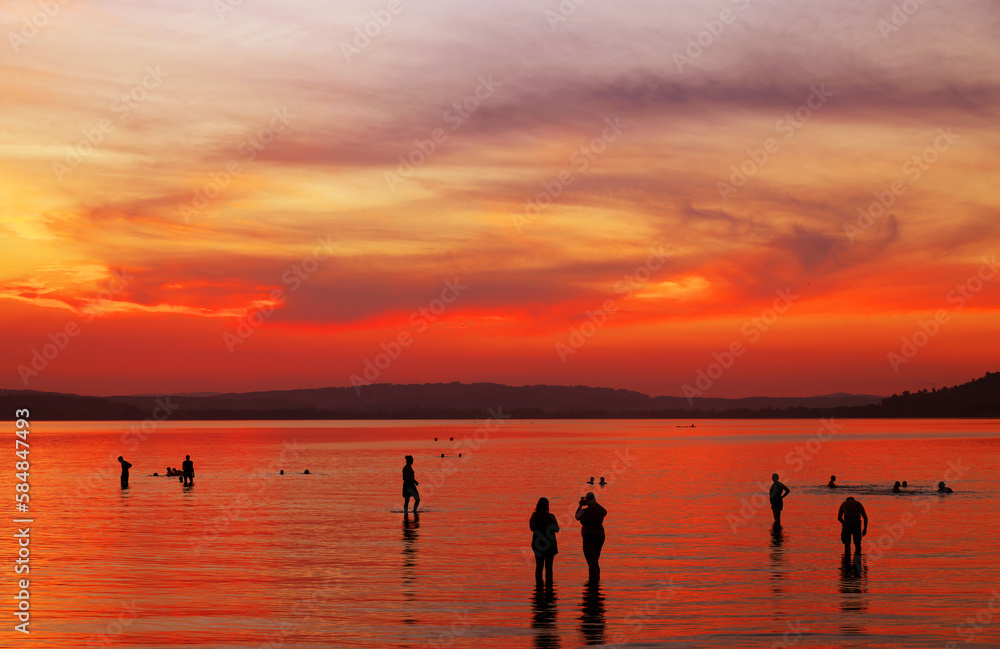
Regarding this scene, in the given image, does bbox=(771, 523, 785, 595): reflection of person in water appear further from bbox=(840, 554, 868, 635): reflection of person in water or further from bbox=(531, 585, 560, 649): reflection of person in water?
bbox=(531, 585, 560, 649): reflection of person in water

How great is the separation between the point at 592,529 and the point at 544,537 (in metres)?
1.28

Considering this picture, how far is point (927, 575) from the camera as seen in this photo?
2612cm

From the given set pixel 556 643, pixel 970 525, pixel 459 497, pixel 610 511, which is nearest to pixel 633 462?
pixel 459 497

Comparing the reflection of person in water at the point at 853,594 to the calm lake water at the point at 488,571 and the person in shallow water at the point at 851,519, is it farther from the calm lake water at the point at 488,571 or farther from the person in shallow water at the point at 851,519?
the person in shallow water at the point at 851,519

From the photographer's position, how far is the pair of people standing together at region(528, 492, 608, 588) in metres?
23.7

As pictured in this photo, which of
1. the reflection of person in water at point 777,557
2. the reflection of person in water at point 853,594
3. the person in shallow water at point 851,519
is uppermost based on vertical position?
the person in shallow water at point 851,519

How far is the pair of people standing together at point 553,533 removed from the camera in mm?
23672

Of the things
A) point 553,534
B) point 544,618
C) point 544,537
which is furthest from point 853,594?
point 544,618

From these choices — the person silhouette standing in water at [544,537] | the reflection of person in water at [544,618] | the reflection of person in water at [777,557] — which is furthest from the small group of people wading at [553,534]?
the reflection of person in water at [777,557]

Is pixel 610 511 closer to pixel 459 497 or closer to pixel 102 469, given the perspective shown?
pixel 459 497

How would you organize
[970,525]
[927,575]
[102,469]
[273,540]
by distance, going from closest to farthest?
[927,575]
[273,540]
[970,525]
[102,469]

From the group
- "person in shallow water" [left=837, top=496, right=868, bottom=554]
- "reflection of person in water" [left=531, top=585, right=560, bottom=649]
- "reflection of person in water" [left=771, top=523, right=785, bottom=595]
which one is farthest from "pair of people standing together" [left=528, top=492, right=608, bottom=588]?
"person in shallow water" [left=837, top=496, right=868, bottom=554]

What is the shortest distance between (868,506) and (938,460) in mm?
48832

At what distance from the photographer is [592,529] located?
2423 centimetres
